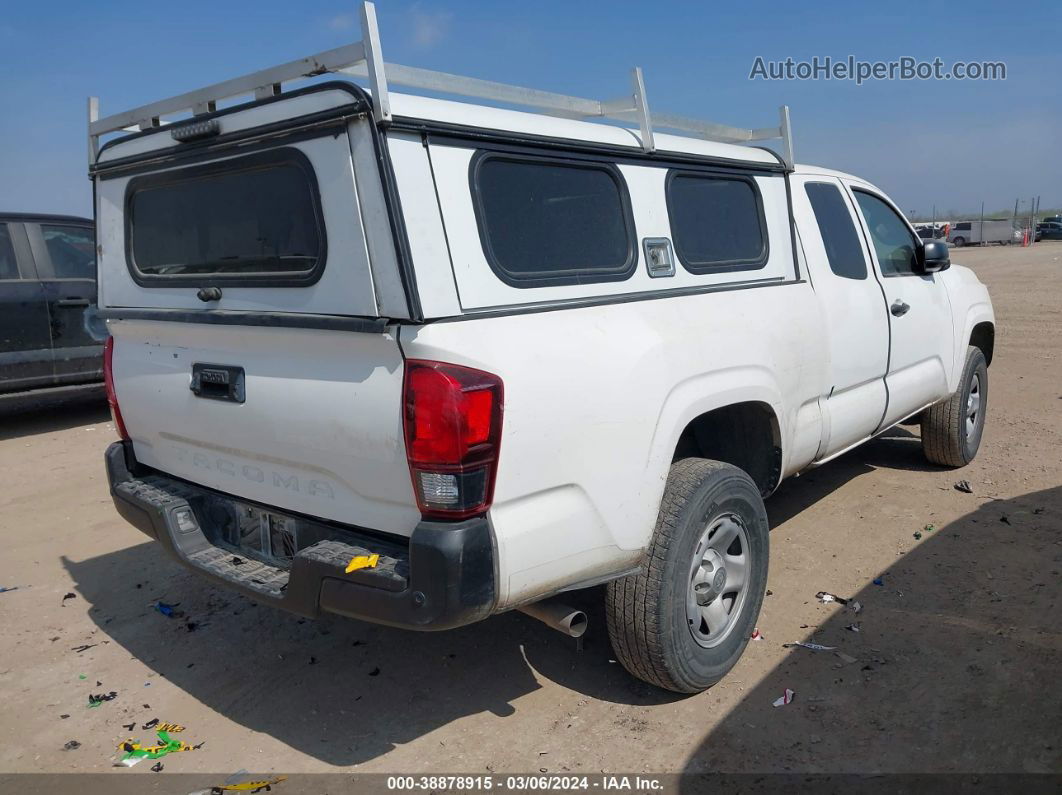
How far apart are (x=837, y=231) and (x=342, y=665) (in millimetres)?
3317

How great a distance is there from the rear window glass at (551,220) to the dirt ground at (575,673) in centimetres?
168

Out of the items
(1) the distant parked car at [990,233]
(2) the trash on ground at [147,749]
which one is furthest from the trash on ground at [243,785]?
(1) the distant parked car at [990,233]

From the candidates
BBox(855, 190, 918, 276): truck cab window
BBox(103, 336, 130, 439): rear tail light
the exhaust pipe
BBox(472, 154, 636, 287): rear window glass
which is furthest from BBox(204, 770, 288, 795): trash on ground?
BBox(855, 190, 918, 276): truck cab window

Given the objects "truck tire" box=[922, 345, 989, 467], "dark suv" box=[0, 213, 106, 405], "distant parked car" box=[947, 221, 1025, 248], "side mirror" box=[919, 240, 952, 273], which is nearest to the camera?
"side mirror" box=[919, 240, 952, 273]

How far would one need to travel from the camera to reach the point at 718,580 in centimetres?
342

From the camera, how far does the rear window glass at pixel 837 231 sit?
4445 millimetres

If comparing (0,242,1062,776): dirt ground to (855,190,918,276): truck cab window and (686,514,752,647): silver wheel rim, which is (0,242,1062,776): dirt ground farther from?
(855,190,918,276): truck cab window

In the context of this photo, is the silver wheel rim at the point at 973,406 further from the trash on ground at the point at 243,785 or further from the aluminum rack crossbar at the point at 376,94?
the trash on ground at the point at 243,785

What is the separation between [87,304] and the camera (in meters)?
8.06

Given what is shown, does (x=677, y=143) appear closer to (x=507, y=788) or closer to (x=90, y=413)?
(x=507, y=788)

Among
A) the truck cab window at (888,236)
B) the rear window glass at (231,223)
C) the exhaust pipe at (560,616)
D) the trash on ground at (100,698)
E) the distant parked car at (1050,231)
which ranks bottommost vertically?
the distant parked car at (1050,231)

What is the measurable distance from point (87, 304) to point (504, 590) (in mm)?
6951

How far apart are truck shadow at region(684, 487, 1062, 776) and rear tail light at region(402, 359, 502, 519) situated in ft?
4.26

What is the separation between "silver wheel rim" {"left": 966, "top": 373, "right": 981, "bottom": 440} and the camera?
237 inches
